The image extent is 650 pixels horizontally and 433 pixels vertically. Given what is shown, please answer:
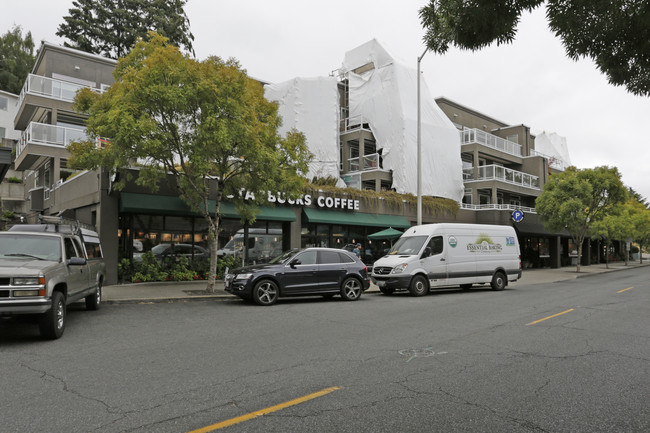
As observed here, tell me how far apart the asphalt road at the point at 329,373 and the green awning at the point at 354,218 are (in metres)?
11.0

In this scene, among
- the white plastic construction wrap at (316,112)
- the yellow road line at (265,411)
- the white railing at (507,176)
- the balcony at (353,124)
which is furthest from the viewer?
the white railing at (507,176)

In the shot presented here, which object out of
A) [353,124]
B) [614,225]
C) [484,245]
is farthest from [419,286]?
[614,225]

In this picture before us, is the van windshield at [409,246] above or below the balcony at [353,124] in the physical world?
below

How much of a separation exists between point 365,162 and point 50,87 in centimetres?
1945

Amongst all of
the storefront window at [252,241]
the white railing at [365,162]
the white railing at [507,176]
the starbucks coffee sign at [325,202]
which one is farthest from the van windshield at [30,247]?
the white railing at [507,176]

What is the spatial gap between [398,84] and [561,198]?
13179 millimetres

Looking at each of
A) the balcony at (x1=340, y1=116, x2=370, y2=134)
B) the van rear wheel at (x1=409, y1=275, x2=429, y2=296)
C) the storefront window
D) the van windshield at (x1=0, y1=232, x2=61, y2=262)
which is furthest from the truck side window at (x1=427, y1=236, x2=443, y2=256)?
the balcony at (x1=340, y1=116, x2=370, y2=134)

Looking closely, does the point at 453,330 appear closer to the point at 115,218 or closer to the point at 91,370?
the point at 91,370

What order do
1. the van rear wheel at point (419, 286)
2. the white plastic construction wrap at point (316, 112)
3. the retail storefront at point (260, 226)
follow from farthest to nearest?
1. the white plastic construction wrap at point (316, 112)
2. the retail storefront at point (260, 226)
3. the van rear wheel at point (419, 286)

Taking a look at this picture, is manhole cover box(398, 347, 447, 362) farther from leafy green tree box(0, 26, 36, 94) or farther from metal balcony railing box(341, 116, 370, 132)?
leafy green tree box(0, 26, 36, 94)

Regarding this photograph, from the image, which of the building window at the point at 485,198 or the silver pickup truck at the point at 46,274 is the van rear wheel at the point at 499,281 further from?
the building window at the point at 485,198

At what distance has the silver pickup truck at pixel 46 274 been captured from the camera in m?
6.83

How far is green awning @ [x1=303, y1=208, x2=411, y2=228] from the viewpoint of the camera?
21028 mm

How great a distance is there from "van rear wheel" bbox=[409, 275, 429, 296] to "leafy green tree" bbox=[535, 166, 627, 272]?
1670 cm
